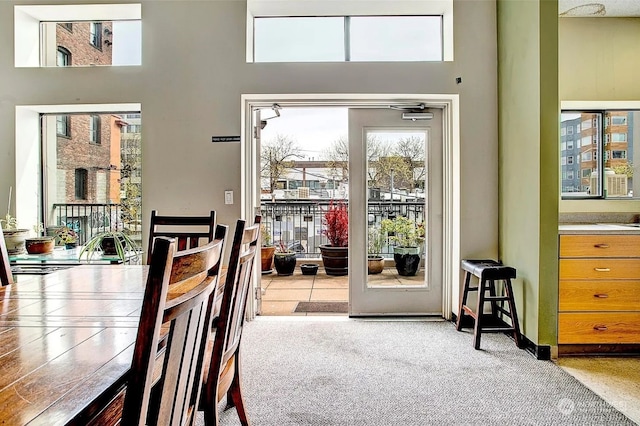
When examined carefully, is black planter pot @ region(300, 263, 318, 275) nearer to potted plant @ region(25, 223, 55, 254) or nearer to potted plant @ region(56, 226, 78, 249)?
potted plant @ region(56, 226, 78, 249)

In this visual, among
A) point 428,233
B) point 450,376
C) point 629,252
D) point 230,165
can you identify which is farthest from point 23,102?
point 629,252

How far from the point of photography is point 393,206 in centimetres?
394

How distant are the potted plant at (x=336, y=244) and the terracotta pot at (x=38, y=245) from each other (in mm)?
3627

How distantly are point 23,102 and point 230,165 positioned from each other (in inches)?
74.3

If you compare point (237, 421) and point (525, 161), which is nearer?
point (237, 421)

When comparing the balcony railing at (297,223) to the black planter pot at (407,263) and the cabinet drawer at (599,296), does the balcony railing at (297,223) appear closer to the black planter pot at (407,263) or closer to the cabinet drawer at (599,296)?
the black planter pot at (407,263)

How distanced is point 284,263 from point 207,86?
323 centimetres

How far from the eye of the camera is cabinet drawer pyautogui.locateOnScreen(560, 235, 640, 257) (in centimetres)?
294

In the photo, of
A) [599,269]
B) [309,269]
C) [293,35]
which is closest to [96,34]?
[293,35]

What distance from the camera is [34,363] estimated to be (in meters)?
1.02

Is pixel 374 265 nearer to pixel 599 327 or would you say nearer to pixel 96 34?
pixel 599 327

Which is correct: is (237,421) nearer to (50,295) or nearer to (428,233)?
(50,295)

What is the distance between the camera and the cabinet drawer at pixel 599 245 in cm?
294

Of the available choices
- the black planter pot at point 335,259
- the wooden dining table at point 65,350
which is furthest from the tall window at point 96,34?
the black planter pot at point 335,259
